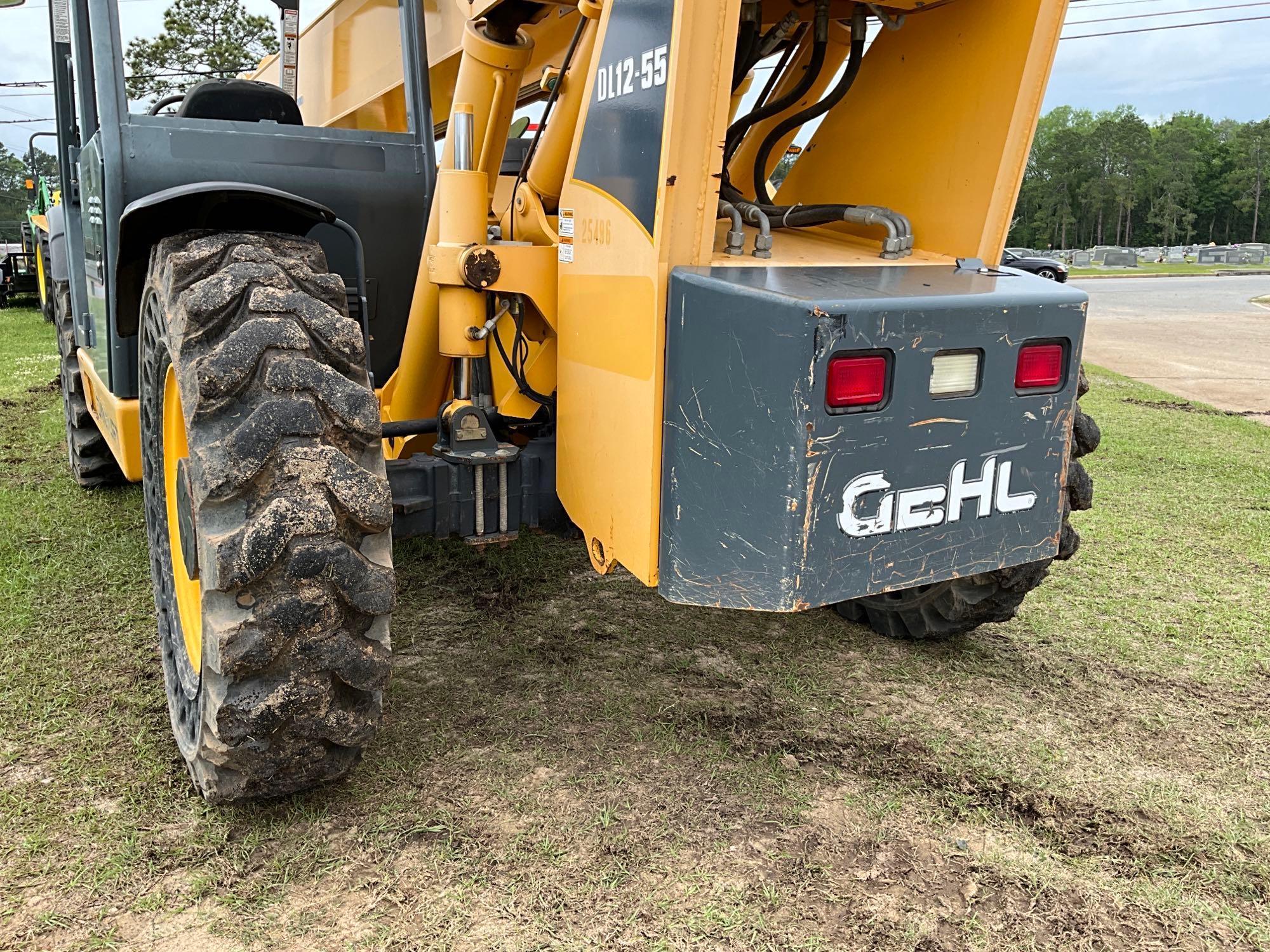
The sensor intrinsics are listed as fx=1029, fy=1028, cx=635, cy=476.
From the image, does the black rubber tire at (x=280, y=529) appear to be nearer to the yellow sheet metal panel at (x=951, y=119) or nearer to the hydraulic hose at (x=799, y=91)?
the hydraulic hose at (x=799, y=91)

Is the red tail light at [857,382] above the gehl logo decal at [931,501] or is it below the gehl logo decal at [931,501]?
above

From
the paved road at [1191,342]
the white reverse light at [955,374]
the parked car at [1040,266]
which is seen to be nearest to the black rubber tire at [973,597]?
the white reverse light at [955,374]

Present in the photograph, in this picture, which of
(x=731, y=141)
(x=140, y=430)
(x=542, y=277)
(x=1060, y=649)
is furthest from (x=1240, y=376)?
(x=140, y=430)

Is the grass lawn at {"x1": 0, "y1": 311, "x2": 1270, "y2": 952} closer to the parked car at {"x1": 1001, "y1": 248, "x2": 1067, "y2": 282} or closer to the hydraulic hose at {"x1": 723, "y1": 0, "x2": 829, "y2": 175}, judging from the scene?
the hydraulic hose at {"x1": 723, "y1": 0, "x2": 829, "y2": 175}

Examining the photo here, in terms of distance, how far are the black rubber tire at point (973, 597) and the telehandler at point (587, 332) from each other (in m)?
0.01

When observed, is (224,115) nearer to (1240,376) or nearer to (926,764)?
(926,764)

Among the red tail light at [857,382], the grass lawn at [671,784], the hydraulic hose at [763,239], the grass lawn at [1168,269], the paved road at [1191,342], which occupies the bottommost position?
the grass lawn at [671,784]

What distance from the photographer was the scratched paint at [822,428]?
2.19 m

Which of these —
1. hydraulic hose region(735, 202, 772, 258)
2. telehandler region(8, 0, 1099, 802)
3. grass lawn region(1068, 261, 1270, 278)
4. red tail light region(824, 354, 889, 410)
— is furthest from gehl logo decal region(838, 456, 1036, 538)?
grass lawn region(1068, 261, 1270, 278)

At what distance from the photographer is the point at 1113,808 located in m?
2.70

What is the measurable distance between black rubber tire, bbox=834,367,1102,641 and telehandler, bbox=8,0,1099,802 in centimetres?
1

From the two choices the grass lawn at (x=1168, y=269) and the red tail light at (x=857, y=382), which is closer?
the red tail light at (x=857, y=382)

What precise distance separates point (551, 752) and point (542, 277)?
1353mm

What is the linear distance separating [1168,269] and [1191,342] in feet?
107
